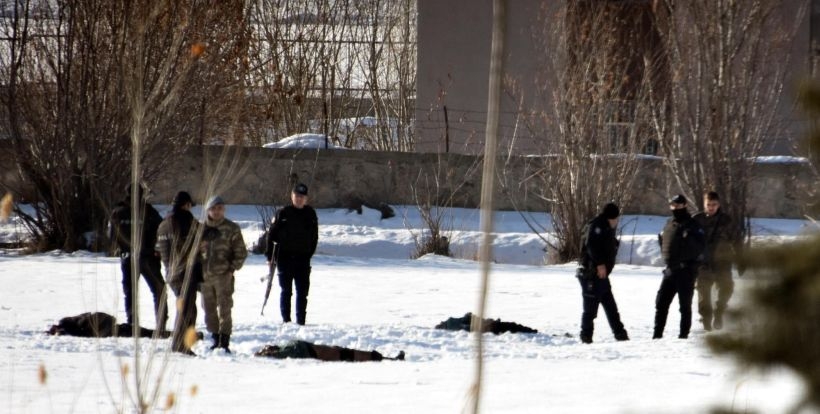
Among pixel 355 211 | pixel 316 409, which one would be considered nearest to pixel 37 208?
pixel 355 211

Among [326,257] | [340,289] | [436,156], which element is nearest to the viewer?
[340,289]

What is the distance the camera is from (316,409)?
747 cm

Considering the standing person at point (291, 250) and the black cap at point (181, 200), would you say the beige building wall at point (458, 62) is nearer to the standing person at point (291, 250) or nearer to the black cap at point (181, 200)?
the standing person at point (291, 250)

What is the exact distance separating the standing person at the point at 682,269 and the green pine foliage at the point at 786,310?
996 cm

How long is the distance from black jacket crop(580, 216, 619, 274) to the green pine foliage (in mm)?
9755

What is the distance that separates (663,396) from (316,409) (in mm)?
2141

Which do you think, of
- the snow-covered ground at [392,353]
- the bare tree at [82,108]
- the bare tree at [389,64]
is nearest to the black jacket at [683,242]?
the snow-covered ground at [392,353]

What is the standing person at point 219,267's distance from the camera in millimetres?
10453

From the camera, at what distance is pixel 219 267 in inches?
412

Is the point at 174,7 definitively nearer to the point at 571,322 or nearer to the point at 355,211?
the point at 355,211

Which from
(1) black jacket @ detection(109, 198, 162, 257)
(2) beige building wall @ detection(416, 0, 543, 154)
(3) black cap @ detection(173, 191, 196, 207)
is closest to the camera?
(3) black cap @ detection(173, 191, 196, 207)

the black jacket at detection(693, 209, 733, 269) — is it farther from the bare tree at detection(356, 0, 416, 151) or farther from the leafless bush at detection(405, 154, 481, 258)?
the bare tree at detection(356, 0, 416, 151)

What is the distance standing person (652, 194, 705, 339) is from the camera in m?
11.8

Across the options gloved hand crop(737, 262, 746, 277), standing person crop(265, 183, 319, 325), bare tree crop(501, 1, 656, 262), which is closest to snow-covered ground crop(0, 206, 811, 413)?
gloved hand crop(737, 262, 746, 277)
